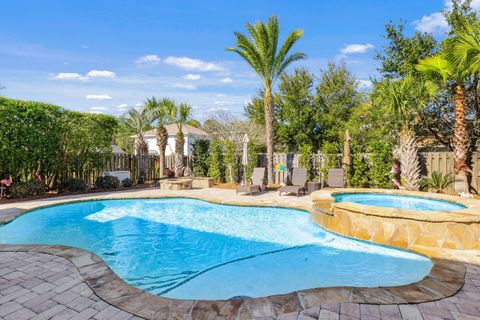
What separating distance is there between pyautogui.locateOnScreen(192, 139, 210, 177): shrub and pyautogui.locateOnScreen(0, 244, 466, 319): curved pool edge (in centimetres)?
1318

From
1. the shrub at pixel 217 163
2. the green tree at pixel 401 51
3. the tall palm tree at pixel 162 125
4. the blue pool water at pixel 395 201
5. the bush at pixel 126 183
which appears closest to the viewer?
the blue pool water at pixel 395 201

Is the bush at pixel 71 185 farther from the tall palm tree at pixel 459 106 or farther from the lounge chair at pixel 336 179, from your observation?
the tall palm tree at pixel 459 106

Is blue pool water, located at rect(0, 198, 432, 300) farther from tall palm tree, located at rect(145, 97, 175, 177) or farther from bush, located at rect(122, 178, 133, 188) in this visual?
tall palm tree, located at rect(145, 97, 175, 177)

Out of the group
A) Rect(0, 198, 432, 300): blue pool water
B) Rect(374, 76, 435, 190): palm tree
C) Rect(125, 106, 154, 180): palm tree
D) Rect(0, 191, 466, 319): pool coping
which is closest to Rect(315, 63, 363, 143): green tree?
Rect(374, 76, 435, 190): palm tree

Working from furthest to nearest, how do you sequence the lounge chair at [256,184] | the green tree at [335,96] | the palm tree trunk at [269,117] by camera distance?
the green tree at [335,96] < the palm tree trunk at [269,117] < the lounge chair at [256,184]

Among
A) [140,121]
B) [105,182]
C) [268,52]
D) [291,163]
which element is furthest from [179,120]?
[291,163]

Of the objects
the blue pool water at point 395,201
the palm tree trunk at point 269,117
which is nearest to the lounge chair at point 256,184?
the palm tree trunk at point 269,117

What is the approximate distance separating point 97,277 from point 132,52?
17550 millimetres

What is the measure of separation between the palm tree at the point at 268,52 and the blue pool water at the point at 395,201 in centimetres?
550

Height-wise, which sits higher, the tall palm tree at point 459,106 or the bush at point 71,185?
the tall palm tree at point 459,106

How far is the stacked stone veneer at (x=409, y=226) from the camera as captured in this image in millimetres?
5176

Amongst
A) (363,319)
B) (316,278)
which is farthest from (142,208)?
(363,319)

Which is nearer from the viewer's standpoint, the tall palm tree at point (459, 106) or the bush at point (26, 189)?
the tall palm tree at point (459, 106)

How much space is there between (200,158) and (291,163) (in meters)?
5.60
